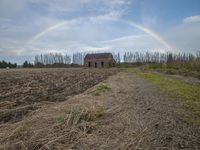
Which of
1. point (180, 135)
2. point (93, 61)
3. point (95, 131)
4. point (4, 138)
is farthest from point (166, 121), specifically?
point (93, 61)

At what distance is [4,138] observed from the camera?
3576 mm

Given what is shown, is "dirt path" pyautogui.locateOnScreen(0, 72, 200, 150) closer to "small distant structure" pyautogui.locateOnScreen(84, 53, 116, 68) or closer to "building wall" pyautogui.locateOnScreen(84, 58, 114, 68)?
"building wall" pyautogui.locateOnScreen(84, 58, 114, 68)

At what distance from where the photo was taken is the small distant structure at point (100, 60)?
73.6 meters

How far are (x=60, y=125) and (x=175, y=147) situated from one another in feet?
7.52

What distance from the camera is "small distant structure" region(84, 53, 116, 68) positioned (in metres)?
73.6

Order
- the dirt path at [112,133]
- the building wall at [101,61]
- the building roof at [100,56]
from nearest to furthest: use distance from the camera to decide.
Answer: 1. the dirt path at [112,133]
2. the building wall at [101,61]
3. the building roof at [100,56]

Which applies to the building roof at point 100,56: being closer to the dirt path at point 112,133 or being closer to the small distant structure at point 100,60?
the small distant structure at point 100,60

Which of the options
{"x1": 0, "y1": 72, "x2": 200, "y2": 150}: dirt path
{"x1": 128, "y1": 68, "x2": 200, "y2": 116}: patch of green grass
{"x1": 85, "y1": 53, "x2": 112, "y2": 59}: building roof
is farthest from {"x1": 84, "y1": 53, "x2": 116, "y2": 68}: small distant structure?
{"x1": 0, "y1": 72, "x2": 200, "y2": 150}: dirt path

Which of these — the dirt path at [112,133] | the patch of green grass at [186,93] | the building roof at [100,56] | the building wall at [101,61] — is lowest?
the dirt path at [112,133]

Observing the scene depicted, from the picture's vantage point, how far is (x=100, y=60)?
74250 millimetres

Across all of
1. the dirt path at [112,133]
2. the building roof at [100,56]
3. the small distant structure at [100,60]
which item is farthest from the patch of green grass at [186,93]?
the building roof at [100,56]

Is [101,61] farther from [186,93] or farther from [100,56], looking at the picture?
[186,93]

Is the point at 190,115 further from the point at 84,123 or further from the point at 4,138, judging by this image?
the point at 4,138

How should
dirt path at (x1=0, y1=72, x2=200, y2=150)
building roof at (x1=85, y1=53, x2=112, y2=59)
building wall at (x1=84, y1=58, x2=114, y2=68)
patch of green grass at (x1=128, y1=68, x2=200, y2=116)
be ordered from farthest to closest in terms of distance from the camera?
1. building roof at (x1=85, y1=53, x2=112, y2=59)
2. building wall at (x1=84, y1=58, x2=114, y2=68)
3. patch of green grass at (x1=128, y1=68, x2=200, y2=116)
4. dirt path at (x1=0, y1=72, x2=200, y2=150)
